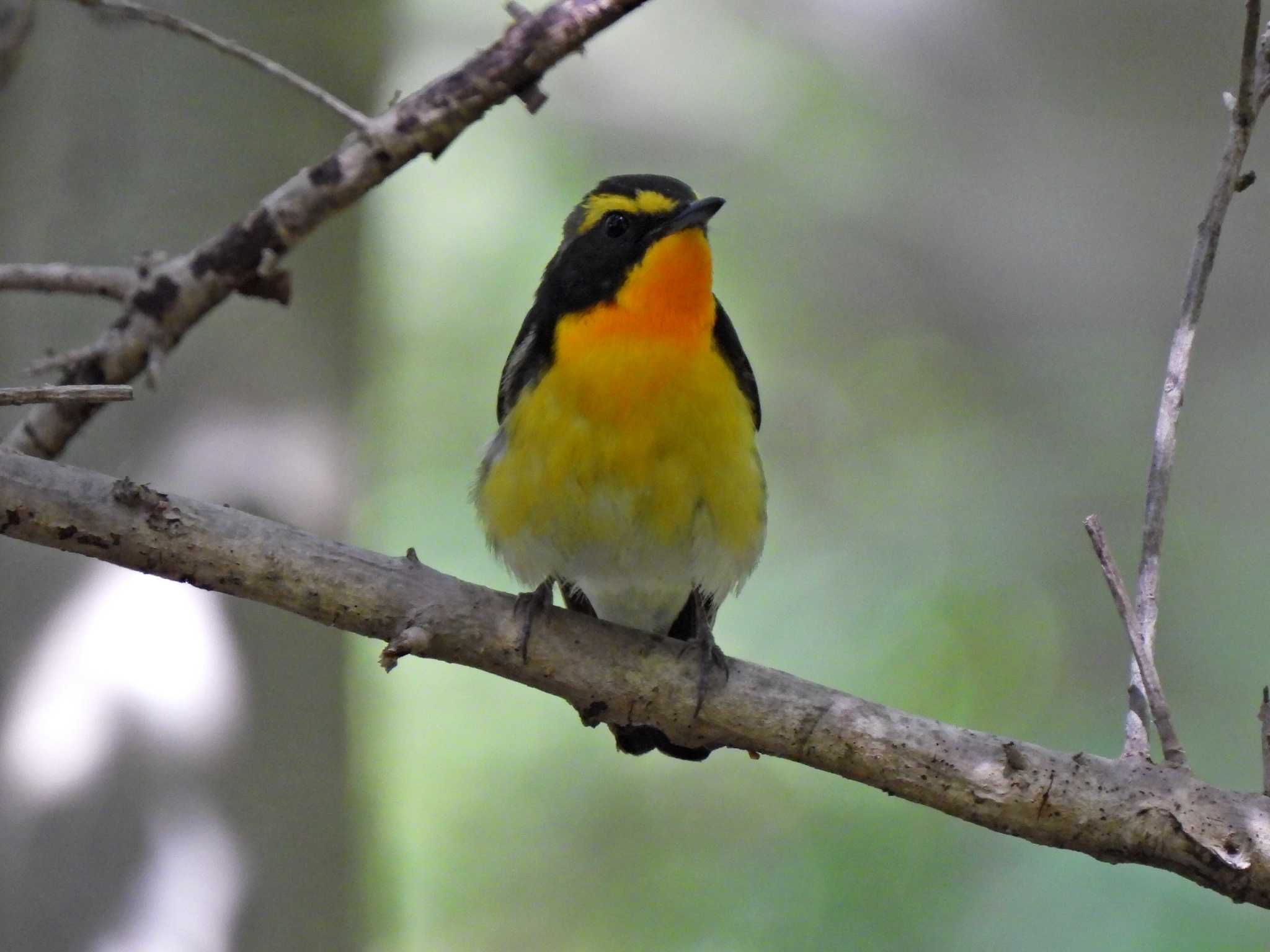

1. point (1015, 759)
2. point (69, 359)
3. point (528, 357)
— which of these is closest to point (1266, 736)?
point (1015, 759)

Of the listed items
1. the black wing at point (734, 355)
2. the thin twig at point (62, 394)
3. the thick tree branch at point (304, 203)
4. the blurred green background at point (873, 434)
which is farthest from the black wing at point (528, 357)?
the blurred green background at point (873, 434)

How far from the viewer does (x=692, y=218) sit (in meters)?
3.38

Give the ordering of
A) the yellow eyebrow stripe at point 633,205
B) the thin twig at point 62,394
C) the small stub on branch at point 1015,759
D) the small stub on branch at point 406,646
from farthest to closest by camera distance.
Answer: the yellow eyebrow stripe at point 633,205
the small stub on branch at point 1015,759
the small stub on branch at point 406,646
the thin twig at point 62,394

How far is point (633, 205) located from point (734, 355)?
49 cm

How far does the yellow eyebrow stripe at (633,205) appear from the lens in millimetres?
3498

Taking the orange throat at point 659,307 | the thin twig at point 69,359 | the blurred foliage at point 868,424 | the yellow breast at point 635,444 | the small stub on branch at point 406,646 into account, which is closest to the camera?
the small stub on branch at point 406,646

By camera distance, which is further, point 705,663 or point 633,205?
point 633,205

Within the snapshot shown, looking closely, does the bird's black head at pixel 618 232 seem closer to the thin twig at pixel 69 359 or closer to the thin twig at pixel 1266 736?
the thin twig at pixel 69 359

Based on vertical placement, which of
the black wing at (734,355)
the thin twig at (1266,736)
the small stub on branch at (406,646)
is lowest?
the small stub on branch at (406,646)

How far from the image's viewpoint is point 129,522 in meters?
2.51

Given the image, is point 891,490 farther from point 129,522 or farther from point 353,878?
point 129,522

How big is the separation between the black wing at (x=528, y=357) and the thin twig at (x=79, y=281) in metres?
0.98

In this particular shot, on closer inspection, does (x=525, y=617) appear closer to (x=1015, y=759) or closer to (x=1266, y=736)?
(x=1015, y=759)

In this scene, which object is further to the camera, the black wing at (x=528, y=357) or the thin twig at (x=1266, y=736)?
the black wing at (x=528, y=357)
